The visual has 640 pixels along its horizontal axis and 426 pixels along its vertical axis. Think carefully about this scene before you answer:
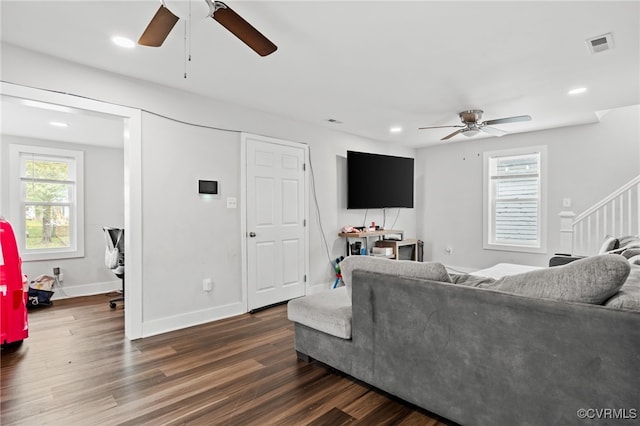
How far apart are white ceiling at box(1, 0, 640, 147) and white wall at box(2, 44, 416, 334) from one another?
162 millimetres

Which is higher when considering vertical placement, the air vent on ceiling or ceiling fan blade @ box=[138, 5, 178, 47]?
the air vent on ceiling

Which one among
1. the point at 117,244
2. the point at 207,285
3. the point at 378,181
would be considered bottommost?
the point at 207,285

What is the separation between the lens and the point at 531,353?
154 centimetres

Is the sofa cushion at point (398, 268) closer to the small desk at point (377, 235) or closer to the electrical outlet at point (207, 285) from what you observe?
the electrical outlet at point (207, 285)

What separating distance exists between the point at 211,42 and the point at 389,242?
4098 millimetres

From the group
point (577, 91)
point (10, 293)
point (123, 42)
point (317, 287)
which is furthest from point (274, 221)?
point (577, 91)

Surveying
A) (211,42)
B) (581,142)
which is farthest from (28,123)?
(581,142)

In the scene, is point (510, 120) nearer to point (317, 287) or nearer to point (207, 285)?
point (317, 287)

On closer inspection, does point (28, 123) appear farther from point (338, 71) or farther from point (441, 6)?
point (441, 6)

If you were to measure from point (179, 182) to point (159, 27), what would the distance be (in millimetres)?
1943

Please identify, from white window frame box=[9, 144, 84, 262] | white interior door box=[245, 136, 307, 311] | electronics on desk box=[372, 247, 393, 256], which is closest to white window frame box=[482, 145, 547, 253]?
electronics on desk box=[372, 247, 393, 256]

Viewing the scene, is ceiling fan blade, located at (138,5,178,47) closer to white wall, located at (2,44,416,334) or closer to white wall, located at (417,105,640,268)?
white wall, located at (2,44,416,334)

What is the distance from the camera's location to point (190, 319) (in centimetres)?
359

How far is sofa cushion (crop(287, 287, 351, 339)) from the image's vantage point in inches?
90.2
